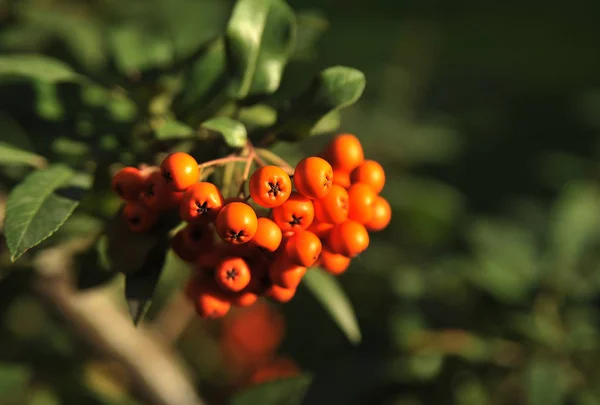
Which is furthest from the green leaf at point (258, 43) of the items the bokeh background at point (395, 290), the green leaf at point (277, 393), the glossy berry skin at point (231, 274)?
the green leaf at point (277, 393)

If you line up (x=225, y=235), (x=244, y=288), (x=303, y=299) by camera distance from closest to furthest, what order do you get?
(x=225, y=235) → (x=244, y=288) → (x=303, y=299)

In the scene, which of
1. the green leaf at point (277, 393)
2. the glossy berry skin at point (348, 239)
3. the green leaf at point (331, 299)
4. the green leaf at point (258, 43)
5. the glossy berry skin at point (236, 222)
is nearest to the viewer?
the glossy berry skin at point (236, 222)

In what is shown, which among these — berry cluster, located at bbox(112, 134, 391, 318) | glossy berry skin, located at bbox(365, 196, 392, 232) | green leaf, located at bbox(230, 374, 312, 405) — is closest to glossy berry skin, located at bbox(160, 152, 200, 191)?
berry cluster, located at bbox(112, 134, 391, 318)

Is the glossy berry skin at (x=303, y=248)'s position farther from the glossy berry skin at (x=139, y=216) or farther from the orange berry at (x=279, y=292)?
the glossy berry skin at (x=139, y=216)

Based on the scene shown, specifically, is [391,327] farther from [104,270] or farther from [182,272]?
[104,270]

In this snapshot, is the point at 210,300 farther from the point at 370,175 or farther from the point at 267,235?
the point at 370,175

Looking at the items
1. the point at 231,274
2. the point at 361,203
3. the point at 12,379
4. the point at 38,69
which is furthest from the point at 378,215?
the point at 12,379

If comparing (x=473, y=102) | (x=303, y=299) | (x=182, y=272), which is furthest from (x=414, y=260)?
(x=473, y=102)
